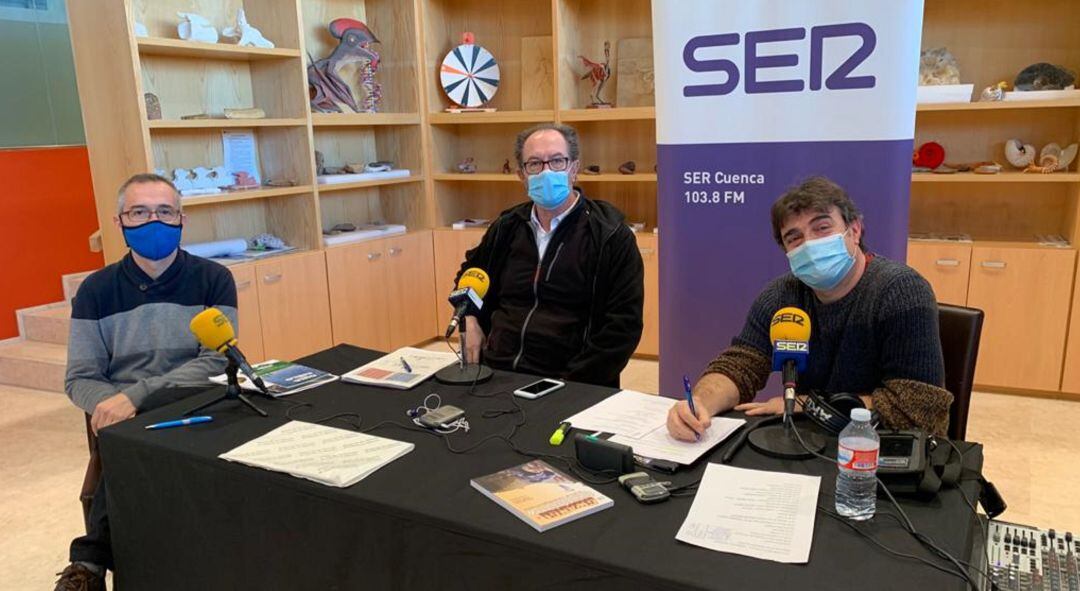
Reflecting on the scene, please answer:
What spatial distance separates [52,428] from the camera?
3.71m

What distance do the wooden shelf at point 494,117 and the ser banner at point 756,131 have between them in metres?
1.78

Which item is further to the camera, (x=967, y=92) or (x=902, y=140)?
(x=967, y=92)

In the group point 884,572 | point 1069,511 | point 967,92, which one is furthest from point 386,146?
point 884,572

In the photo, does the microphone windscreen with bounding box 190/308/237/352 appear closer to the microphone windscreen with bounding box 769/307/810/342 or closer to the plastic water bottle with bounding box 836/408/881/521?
the microphone windscreen with bounding box 769/307/810/342

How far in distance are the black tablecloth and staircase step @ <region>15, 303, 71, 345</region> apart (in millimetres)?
3039

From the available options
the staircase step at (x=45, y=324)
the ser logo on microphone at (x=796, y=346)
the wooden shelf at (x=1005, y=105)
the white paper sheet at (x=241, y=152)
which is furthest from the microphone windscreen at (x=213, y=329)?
the wooden shelf at (x=1005, y=105)

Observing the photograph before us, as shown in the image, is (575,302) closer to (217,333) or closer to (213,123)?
(217,333)

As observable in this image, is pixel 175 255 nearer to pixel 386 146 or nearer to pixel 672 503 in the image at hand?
pixel 672 503

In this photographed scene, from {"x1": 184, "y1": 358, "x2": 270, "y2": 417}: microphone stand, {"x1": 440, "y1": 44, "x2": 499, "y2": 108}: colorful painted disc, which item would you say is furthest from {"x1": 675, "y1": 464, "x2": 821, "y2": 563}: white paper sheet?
{"x1": 440, "y1": 44, "x2": 499, "y2": 108}: colorful painted disc

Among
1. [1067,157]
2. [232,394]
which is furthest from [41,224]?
[1067,157]

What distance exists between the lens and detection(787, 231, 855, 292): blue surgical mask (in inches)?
68.3

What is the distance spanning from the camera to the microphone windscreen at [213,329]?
6.19ft

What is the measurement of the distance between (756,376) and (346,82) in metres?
3.48

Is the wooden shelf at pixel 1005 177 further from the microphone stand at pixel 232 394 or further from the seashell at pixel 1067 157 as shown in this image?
the microphone stand at pixel 232 394
